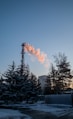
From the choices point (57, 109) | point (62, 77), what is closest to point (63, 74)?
point (62, 77)

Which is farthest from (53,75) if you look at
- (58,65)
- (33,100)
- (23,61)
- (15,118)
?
(15,118)

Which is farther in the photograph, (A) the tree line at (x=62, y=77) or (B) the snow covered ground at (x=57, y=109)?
(A) the tree line at (x=62, y=77)

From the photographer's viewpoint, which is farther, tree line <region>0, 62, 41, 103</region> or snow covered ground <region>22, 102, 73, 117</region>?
tree line <region>0, 62, 41, 103</region>

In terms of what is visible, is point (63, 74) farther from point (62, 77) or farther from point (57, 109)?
point (57, 109)

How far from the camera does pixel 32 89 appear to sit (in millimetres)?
47625

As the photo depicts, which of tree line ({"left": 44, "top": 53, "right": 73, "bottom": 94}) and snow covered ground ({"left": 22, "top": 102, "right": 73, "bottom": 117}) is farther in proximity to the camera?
tree line ({"left": 44, "top": 53, "right": 73, "bottom": 94})

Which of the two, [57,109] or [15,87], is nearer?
[57,109]

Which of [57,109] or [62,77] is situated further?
[62,77]

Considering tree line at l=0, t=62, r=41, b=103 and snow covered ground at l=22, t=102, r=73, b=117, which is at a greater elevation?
tree line at l=0, t=62, r=41, b=103

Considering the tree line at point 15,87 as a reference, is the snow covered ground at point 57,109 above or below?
below

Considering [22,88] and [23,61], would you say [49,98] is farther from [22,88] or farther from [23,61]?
[23,61]

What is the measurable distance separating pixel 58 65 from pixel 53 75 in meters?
4.58

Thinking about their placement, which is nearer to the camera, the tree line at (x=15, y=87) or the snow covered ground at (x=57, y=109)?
the snow covered ground at (x=57, y=109)

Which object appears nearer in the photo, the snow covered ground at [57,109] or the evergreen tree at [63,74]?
the snow covered ground at [57,109]
